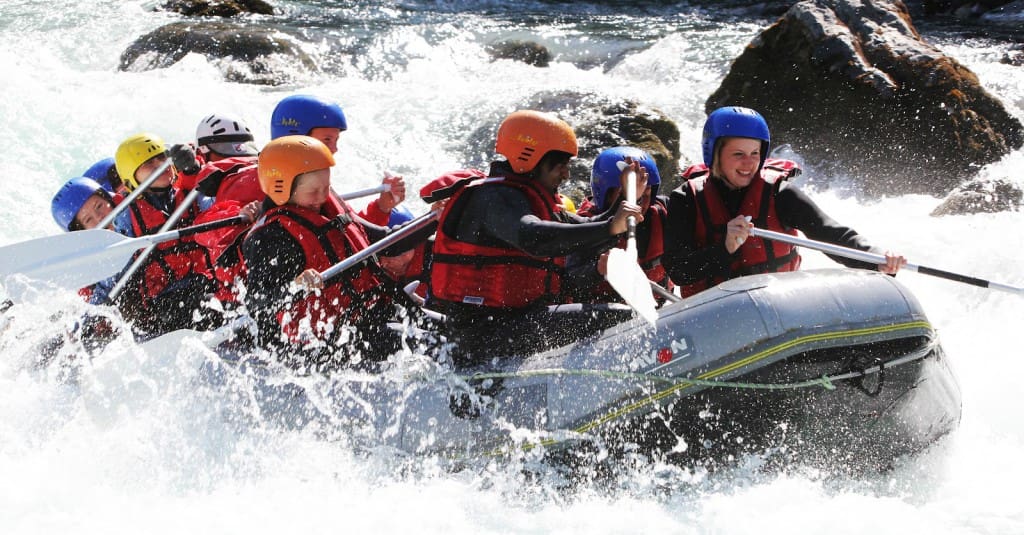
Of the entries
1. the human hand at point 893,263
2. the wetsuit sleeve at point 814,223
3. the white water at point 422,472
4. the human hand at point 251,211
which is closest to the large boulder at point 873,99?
the white water at point 422,472

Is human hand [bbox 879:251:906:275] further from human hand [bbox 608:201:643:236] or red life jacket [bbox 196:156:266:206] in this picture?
red life jacket [bbox 196:156:266:206]

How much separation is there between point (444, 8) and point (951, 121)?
11.9 metres

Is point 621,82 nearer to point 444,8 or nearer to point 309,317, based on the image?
point 444,8

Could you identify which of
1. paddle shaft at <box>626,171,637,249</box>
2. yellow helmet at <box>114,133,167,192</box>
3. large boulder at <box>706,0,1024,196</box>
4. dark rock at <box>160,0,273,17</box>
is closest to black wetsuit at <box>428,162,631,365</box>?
paddle shaft at <box>626,171,637,249</box>

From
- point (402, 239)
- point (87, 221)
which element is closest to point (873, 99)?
point (402, 239)

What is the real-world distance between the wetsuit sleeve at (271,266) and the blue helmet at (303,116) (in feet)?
4.09

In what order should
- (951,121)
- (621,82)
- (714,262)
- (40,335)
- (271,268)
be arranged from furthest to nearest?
(621,82) → (951,121) → (40,335) → (714,262) → (271,268)

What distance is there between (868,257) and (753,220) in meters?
0.58

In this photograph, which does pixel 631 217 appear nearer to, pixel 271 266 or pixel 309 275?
pixel 309 275

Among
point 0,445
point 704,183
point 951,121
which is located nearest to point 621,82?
point 951,121

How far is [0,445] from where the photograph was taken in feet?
16.9

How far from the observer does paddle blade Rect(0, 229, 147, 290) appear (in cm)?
494

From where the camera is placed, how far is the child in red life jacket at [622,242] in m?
4.48

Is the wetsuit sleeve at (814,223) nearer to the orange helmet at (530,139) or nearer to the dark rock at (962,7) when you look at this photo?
the orange helmet at (530,139)
